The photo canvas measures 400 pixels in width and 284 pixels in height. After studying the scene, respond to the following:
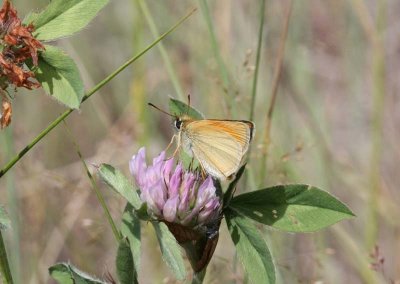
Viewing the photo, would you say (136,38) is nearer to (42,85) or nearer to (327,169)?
(327,169)

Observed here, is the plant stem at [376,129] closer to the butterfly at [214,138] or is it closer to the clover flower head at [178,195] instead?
the butterfly at [214,138]

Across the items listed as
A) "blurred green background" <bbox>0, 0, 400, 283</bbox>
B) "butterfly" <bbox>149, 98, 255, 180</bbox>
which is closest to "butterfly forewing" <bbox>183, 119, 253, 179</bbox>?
"butterfly" <bbox>149, 98, 255, 180</bbox>

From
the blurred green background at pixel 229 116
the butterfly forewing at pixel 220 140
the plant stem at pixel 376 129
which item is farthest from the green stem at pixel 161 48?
the plant stem at pixel 376 129

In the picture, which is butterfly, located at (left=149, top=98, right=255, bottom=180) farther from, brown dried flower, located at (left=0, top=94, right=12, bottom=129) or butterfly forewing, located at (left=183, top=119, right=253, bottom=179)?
brown dried flower, located at (left=0, top=94, right=12, bottom=129)

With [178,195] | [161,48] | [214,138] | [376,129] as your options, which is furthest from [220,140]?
[376,129]

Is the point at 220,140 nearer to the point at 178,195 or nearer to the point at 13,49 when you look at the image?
the point at 178,195
